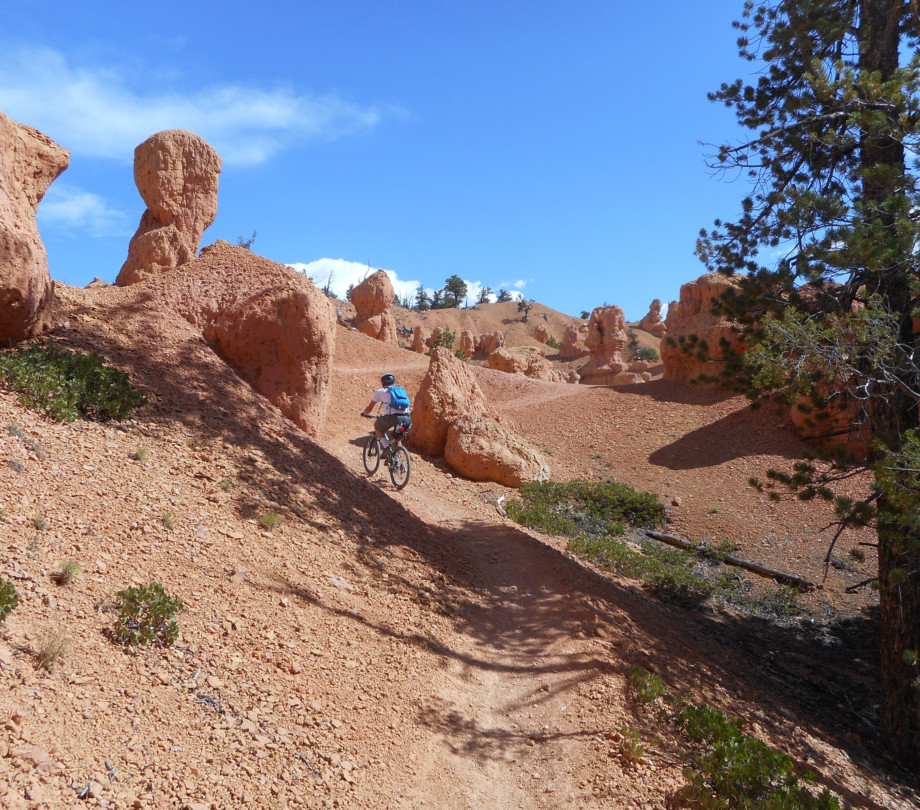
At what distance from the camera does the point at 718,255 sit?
7965 mm

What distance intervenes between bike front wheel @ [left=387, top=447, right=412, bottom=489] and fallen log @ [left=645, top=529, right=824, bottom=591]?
18.6ft

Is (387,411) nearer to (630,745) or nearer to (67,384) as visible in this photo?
(67,384)

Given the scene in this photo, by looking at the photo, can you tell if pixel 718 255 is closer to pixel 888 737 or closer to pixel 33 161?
pixel 888 737

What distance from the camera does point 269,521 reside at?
589cm

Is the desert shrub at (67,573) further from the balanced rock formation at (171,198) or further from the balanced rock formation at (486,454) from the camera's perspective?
the balanced rock formation at (486,454)

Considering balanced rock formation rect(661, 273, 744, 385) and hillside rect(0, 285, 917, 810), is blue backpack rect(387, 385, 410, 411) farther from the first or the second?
balanced rock formation rect(661, 273, 744, 385)

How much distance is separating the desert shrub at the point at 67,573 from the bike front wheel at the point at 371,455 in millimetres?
7430

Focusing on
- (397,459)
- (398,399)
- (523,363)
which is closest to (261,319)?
(398,399)

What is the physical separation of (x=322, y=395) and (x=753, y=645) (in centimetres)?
767

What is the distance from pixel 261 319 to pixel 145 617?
21.3ft

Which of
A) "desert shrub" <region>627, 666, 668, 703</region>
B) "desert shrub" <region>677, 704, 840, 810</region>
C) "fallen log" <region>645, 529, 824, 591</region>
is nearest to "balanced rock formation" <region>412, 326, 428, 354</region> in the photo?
"fallen log" <region>645, 529, 824, 591</region>

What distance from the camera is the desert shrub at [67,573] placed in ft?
12.7

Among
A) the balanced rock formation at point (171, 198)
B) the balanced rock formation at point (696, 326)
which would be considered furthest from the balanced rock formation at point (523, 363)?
the balanced rock formation at point (171, 198)

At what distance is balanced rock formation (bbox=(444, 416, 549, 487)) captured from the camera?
13594 millimetres
